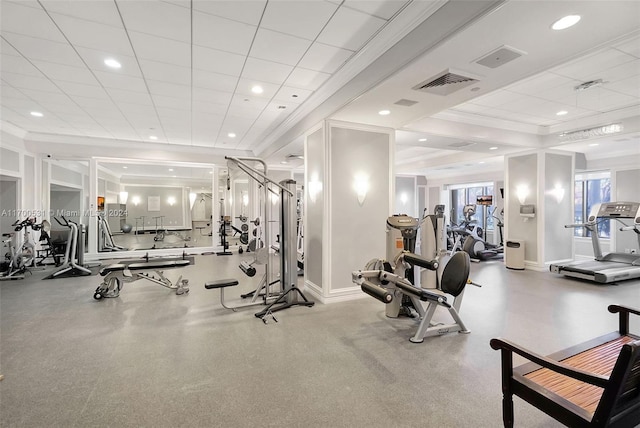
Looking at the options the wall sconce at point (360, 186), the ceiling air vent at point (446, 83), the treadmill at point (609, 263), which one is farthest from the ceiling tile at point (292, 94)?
the treadmill at point (609, 263)

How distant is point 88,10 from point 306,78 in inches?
92.0

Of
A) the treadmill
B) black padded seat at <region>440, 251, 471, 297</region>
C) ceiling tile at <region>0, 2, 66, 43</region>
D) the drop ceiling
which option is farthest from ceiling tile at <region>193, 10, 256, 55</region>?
the treadmill

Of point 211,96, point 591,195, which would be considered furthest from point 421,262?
point 591,195

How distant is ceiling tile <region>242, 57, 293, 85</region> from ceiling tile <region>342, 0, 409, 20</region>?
131cm

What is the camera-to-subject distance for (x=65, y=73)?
392 cm

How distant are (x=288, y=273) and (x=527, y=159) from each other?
20.3 ft

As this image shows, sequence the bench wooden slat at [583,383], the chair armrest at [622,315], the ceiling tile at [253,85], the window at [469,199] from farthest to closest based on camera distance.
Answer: the window at [469,199], the ceiling tile at [253,85], the chair armrest at [622,315], the bench wooden slat at [583,383]

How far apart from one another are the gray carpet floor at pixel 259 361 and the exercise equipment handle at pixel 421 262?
2.53ft

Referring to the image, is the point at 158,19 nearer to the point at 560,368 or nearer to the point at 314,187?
the point at 314,187

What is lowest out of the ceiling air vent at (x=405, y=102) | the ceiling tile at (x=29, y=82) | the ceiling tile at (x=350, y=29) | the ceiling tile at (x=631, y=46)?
the ceiling air vent at (x=405, y=102)

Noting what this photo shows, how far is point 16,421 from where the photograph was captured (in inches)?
77.3

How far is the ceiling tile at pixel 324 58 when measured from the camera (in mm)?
3289

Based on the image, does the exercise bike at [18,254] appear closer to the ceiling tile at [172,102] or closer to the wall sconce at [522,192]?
the ceiling tile at [172,102]

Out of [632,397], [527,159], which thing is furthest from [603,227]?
[632,397]
